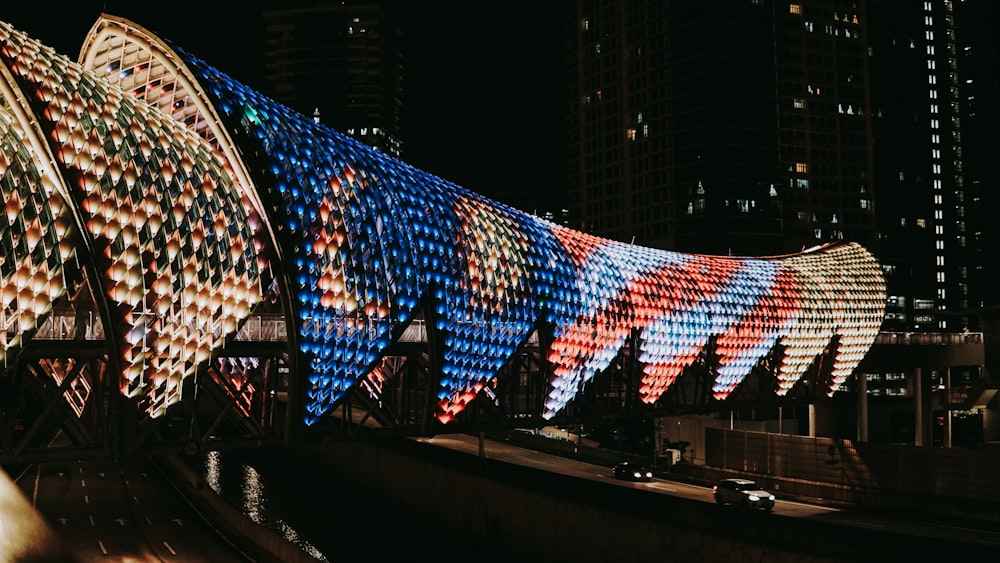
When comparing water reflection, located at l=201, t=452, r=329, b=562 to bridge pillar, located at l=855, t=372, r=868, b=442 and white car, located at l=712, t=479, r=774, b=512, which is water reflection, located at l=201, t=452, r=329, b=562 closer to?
white car, located at l=712, t=479, r=774, b=512

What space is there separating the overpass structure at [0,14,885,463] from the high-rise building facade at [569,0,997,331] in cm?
8298

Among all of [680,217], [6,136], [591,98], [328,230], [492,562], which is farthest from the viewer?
[591,98]

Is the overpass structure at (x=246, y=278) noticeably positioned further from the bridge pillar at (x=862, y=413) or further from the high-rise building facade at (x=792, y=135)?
the high-rise building facade at (x=792, y=135)

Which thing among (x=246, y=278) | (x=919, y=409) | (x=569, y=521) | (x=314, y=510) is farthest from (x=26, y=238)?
(x=919, y=409)

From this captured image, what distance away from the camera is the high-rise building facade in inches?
5266

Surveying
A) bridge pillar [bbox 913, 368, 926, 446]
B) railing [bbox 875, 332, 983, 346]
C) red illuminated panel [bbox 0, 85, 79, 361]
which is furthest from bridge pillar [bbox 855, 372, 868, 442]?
red illuminated panel [bbox 0, 85, 79, 361]

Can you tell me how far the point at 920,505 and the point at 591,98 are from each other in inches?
4275

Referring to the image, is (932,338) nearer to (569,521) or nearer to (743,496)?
(743,496)

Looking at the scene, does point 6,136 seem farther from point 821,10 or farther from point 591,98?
point 821,10

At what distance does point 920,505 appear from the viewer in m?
47.5

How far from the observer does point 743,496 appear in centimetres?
4478

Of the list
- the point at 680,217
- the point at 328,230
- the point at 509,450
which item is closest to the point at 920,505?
the point at 509,450

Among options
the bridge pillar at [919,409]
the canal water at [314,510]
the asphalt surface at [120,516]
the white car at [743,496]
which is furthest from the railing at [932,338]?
the asphalt surface at [120,516]

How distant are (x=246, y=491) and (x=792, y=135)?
11138 centimetres
